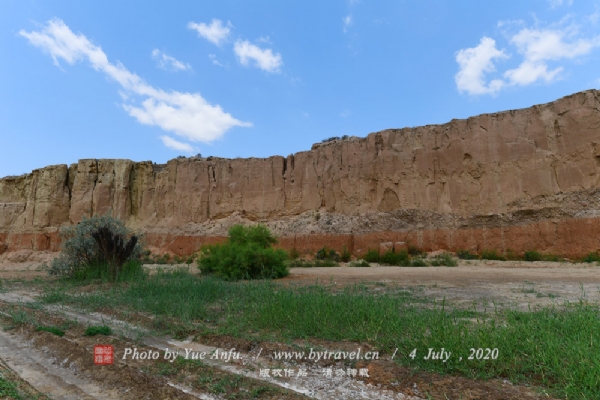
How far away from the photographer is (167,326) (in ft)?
18.6

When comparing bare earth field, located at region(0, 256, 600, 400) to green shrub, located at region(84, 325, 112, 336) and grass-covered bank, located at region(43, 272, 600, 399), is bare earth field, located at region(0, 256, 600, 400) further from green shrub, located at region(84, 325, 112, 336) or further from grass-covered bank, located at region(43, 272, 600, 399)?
grass-covered bank, located at region(43, 272, 600, 399)

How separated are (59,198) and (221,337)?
37.9 metres

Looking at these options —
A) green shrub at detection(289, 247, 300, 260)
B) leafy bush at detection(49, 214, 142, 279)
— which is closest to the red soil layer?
green shrub at detection(289, 247, 300, 260)

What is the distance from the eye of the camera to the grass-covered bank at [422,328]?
323 cm

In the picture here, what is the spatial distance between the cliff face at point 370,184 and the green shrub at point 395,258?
3.13 m

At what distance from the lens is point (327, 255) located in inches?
1000

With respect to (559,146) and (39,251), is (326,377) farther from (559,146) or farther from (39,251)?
(39,251)

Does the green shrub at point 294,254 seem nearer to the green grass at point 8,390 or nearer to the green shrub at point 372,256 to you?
the green shrub at point 372,256

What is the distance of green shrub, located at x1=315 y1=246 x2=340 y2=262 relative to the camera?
82.1 feet

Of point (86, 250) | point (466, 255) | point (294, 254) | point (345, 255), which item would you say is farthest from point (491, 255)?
point (86, 250)

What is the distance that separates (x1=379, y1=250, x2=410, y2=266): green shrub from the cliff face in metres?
3.13

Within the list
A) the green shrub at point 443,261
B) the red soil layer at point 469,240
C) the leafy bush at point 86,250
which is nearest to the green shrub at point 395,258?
the green shrub at point 443,261

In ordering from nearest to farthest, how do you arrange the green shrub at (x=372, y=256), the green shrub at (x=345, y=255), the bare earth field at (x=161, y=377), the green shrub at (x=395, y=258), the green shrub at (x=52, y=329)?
1. the bare earth field at (x=161, y=377)
2. the green shrub at (x=52, y=329)
3. the green shrub at (x=395, y=258)
4. the green shrub at (x=372, y=256)
5. the green shrub at (x=345, y=255)

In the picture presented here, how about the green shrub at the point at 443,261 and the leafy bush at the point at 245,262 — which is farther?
the green shrub at the point at 443,261
